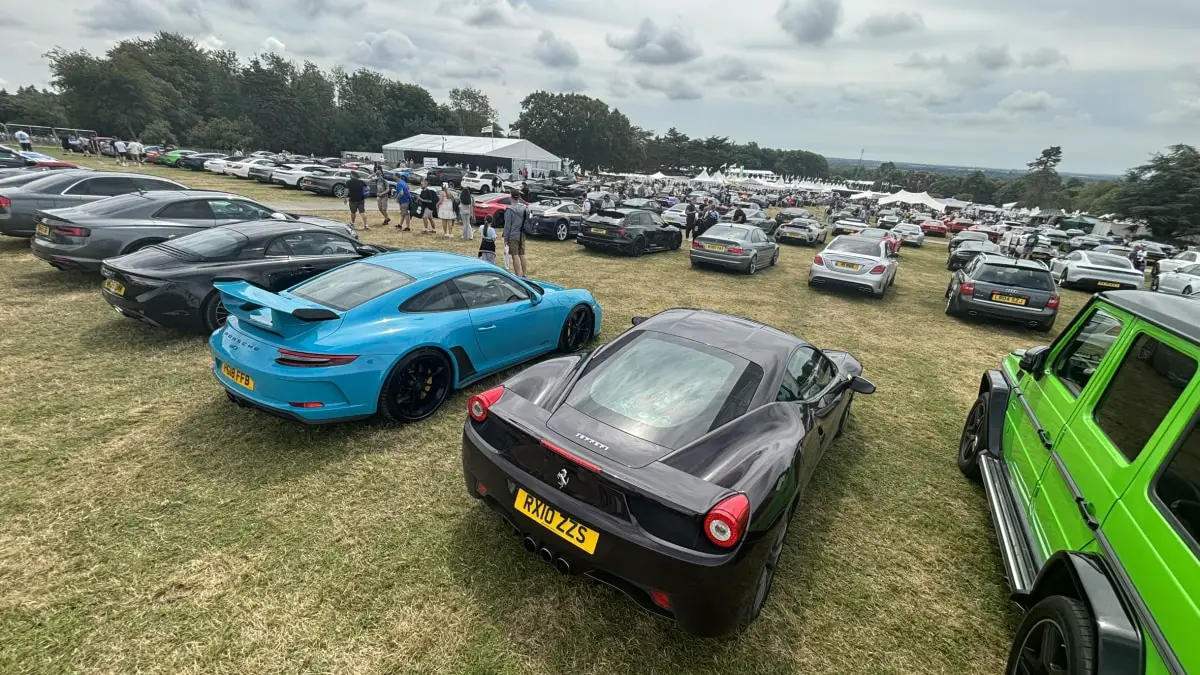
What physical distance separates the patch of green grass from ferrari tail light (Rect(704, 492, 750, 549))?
0.78m

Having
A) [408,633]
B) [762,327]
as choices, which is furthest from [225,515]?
[762,327]

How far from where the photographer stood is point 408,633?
2436mm

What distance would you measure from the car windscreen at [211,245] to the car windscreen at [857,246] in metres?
11.0

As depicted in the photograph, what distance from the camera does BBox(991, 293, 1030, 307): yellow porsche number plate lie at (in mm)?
8953

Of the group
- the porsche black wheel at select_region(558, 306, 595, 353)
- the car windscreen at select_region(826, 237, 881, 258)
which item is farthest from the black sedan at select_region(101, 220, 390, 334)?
the car windscreen at select_region(826, 237, 881, 258)

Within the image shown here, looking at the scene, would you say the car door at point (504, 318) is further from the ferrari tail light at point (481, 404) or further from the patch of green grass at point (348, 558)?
the ferrari tail light at point (481, 404)

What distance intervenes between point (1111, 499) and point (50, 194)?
44.3ft

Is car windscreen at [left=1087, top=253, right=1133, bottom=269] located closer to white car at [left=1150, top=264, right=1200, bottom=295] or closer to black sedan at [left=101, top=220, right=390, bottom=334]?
white car at [left=1150, top=264, right=1200, bottom=295]

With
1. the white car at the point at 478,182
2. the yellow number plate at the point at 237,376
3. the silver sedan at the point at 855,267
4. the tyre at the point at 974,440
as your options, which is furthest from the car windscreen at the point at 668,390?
the white car at the point at 478,182

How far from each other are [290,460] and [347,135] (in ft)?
252

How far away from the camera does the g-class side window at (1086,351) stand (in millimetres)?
2822

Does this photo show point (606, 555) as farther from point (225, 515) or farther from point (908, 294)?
point (908, 294)

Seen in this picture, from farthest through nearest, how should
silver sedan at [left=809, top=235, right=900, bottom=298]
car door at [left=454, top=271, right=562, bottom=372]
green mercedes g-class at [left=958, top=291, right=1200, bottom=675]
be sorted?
silver sedan at [left=809, top=235, right=900, bottom=298] < car door at [left=454, top=271, right=562, bottom=372] < green mercedes g-class at [left=958, top=291, right=1200, bottom=675]

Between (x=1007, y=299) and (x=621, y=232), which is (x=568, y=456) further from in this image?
(x=621, y=232)
